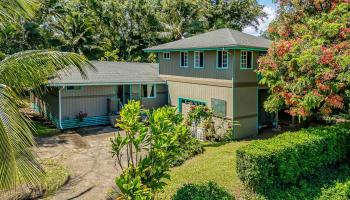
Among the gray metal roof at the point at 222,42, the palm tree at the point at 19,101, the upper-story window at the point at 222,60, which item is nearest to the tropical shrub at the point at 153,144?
the palm tree at the point at 19,101

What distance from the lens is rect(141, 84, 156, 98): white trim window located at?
22938mm

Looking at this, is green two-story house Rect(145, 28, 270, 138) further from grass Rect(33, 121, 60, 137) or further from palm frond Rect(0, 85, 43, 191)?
palm frond Rect(0, 85, 43, 191)

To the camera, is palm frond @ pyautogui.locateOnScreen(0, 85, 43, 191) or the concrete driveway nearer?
palm frond @ pyautogui.locateOnScreen(0, 85, 43, 191)

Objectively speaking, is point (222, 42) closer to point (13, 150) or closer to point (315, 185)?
point (315, 185)

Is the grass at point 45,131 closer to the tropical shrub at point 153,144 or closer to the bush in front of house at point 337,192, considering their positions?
the tropical shrub at point 153,144

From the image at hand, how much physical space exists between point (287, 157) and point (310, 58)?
421cm

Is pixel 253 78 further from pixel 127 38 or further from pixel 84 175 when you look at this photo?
pixel 127 38

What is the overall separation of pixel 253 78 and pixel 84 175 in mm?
10994

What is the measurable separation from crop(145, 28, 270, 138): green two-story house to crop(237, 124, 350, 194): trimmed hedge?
5459 millimetres

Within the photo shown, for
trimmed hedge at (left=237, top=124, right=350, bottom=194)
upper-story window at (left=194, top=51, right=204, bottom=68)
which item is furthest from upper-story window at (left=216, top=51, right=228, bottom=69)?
trimmed hedge at (left=237, top=124, right=350, bottom=194)

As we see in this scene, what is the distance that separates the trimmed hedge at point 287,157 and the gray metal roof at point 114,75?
495 inches

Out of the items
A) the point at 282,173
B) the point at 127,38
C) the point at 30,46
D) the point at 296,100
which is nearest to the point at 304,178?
the point at 282,173

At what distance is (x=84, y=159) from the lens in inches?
552

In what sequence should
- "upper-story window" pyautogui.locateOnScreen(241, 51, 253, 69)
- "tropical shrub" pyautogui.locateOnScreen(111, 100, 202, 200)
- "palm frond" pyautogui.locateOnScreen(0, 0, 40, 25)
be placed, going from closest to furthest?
"palm frond" pyautogui.locateOnScreen(0, 0, 40, 25)
"tropical shrub" pyautogui.locateOnScreen(111, 100, 202, 200)
"upper-story window" pyautogui.locateOnScreen(241, 51, 253, 69)
